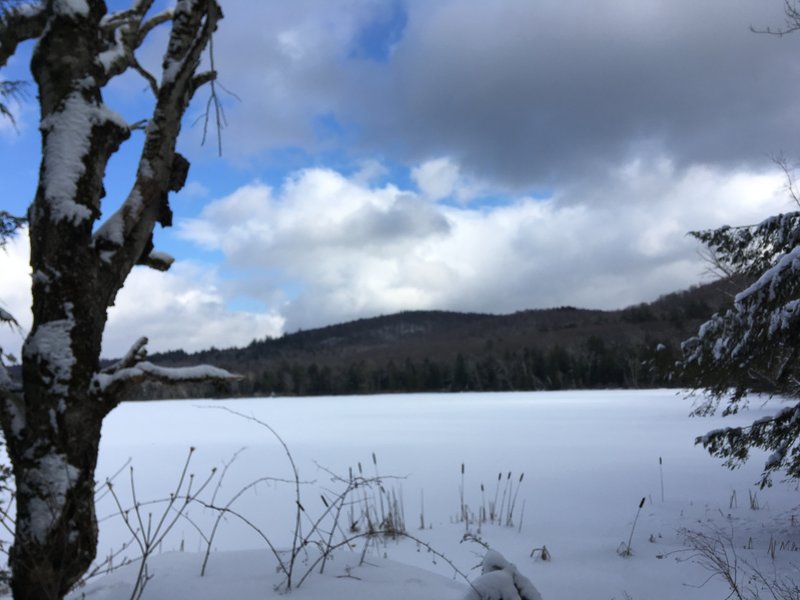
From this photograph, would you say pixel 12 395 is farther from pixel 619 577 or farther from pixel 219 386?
pixel 619 577

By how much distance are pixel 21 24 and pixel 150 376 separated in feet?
5.60

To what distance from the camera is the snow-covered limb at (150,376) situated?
6.58 ft

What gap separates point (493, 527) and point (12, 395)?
16.5 ft

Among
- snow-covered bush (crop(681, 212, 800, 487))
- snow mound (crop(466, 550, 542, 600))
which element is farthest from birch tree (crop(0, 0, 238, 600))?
snow-covered bush (crop(681, 212, 800, 487))

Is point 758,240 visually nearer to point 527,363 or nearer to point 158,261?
point 158,261

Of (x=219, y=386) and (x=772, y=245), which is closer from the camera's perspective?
(x=219, y=386)

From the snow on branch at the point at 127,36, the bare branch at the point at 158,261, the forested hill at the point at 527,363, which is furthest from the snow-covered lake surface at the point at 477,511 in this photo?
the forested hill at the point at 527,363

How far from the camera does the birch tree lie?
6.16 ft

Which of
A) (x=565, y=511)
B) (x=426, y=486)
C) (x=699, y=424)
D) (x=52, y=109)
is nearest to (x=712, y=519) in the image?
(x=565, y=511)

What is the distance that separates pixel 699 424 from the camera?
16734 millimetres

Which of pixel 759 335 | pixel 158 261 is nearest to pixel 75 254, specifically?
pixel 158 261

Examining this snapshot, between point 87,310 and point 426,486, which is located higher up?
point 87,310

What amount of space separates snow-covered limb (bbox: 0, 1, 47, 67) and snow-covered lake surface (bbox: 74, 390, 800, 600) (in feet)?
8.18

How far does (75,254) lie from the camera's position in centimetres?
205
